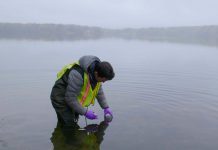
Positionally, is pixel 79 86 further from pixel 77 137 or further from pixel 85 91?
pixel 77 137

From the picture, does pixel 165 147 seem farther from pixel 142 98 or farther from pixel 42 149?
pixel 142 98

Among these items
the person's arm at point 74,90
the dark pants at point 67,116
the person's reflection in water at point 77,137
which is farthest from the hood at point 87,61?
the person's reflection in water at point 77,137

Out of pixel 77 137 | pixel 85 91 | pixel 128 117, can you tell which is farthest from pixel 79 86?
pixel 128 117

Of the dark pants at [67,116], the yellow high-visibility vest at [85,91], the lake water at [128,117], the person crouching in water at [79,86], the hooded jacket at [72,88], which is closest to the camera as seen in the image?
the person crouching in water at [79,86]

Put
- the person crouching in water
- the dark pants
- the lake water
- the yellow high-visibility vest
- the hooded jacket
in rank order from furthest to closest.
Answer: the lake water → the dark pants → the yellow high-visibility vest → the hooded jacket → the person crouching in water

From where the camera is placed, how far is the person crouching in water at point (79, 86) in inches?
216

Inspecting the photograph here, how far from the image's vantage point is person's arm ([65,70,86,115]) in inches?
223

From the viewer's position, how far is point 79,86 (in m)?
5.76

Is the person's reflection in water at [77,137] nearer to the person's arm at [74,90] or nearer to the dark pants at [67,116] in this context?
the dark pants at [67,116]

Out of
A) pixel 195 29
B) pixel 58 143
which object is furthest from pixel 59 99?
pixel 195 29

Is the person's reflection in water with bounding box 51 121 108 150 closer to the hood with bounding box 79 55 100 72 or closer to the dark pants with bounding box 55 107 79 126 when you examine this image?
the dark pants with bounding box 55 107 79 126

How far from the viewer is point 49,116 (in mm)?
8453

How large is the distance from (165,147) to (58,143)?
2.16 meters

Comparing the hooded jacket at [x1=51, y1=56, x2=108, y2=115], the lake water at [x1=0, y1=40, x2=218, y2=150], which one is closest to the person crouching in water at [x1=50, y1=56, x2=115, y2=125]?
the hooded jacket at [x1=51, y1=56, x2=108, y2=115]
